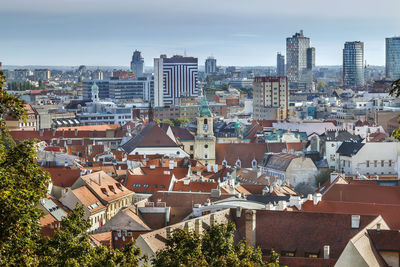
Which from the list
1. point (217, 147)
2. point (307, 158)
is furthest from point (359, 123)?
point (307, 158)

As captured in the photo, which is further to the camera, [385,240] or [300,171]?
[300,171]

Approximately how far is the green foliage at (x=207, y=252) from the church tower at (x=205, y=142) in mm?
75148

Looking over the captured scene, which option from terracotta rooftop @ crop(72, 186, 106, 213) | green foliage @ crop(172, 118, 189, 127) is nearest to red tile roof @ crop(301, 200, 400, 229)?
terracotta rooftop @ crop(72, 186, 106, 213)

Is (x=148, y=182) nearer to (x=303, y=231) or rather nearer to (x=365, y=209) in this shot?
(x=365, y=209)

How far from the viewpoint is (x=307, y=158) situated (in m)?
97.2

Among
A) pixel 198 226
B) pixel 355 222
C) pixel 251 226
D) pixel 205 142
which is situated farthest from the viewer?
pixel 205 142

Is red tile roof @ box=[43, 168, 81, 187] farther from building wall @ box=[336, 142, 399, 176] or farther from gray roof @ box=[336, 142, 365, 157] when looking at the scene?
gray roof @ box=[336, 142, 365, 157]

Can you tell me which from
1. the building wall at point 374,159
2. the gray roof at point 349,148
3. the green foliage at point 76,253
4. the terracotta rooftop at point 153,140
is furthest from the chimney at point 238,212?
the terracotta rooftop at point 153,140

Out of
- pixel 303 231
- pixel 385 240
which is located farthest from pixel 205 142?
pixel 385 240

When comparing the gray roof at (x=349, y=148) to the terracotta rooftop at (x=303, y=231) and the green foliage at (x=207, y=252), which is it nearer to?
the terracotta rooftop at (x=303, y=231)

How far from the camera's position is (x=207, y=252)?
3556cm

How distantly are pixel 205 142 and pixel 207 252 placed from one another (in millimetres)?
78525

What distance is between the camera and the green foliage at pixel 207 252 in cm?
3225

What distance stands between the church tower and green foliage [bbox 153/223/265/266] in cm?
7515
